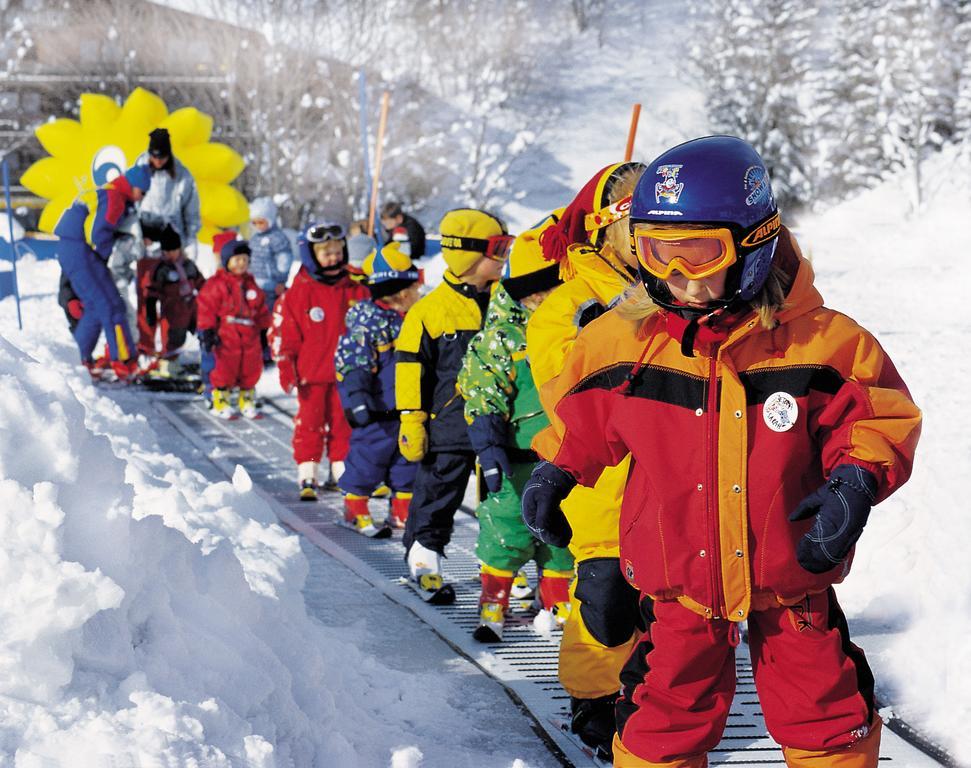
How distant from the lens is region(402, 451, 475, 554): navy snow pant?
215 inches

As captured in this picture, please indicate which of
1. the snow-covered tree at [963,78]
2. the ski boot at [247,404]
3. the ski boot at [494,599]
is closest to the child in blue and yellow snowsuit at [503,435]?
the ski boot at [494,599]

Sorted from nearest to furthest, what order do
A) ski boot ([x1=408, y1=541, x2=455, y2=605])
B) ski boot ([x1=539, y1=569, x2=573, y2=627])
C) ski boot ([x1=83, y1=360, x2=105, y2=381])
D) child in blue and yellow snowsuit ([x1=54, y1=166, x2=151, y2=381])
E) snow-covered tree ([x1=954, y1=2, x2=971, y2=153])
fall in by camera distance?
ski boot ([x1=539, y1=569, x2=573, y2=627]), ski boot ([x1=408, y1=541, x2=455, y2=605]), child in blue and yellow snowsuit ([x1=54, y1=166, x2=151, y2=381]), ski boot ([x1=83, y1=360, x2=105, y2=381]), snow-covered tree ([x1=954, y1=2, x2=971, y2=153])

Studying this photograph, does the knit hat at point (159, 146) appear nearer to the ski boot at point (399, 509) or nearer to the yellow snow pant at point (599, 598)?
the ski boot at point (399, 509)

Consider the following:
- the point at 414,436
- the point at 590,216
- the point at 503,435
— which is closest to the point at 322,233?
the point at 414,436

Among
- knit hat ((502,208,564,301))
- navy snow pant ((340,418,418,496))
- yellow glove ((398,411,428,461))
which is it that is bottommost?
navy snow pant ((340,418,418,496))

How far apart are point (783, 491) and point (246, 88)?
34349 millimetres

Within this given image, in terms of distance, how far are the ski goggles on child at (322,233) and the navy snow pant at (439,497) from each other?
2.77 metres

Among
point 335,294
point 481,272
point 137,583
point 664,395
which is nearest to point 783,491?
point 664,395

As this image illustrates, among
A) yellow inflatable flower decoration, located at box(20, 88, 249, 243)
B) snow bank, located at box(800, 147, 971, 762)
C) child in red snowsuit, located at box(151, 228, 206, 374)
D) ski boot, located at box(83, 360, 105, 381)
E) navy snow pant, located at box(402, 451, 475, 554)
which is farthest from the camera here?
yellow inflatable flower decoration, located at box(20, 88, 249, 243)

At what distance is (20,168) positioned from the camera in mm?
36188

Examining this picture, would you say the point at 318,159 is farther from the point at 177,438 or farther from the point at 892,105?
the point at 177,438

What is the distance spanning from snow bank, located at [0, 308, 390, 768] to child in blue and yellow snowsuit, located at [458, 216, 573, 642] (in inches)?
37.5

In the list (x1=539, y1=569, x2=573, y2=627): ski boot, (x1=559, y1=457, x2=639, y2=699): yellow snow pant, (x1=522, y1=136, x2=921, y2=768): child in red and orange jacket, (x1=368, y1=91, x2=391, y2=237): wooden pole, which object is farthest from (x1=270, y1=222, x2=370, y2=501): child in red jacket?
(x1=522, y1=136, x2=921, y2=768): child in red and orange jacket

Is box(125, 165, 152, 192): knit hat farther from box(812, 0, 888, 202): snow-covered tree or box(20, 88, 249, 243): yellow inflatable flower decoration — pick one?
box(812, 0, 888, 202): snow-covered tree
